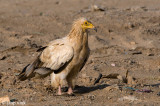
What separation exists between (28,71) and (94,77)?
1591 mm

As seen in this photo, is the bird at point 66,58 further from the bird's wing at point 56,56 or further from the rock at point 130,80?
the rock at point 130,80

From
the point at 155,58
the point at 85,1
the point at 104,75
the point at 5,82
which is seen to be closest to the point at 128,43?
the point at 155,58

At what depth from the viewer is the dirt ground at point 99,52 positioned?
6233 mm

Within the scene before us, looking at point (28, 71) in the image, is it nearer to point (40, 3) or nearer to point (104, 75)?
point (104, 75)

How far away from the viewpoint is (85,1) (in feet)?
62.8

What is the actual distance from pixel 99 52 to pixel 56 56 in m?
3.97

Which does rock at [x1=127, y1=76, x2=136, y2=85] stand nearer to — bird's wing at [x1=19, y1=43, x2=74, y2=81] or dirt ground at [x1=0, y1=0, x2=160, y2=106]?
dirt ground at [x1=0, y1=0, x2=160, y2=106]

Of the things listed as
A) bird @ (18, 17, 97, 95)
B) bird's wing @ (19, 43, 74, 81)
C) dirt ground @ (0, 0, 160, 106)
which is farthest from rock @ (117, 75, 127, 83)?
bird's wing @ (19, 43, 74, 81)

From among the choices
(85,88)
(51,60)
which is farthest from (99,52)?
(51,60)

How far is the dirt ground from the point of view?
623cm

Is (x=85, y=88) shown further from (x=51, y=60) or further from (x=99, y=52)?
(x=99, y=52)

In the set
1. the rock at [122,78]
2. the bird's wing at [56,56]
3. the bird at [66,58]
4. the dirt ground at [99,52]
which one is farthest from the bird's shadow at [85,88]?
the bird's wing at [56,56]

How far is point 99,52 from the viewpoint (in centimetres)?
1040

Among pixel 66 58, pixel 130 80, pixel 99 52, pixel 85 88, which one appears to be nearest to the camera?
pixel 66 58
